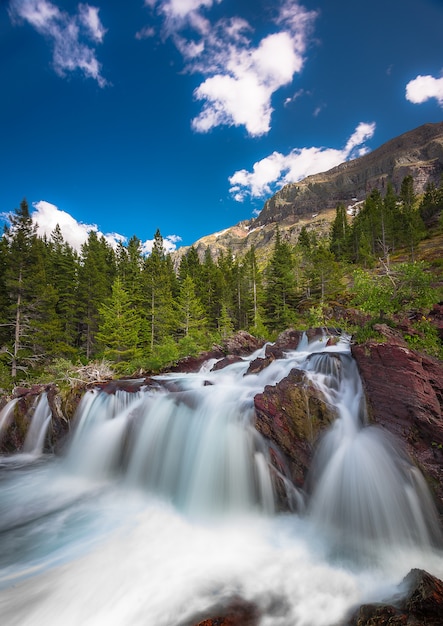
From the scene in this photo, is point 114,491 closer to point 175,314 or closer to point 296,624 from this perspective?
point 296,624

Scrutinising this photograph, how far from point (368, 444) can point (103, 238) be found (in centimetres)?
5629

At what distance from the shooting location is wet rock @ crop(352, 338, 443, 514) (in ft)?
19.4

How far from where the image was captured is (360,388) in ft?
26.2

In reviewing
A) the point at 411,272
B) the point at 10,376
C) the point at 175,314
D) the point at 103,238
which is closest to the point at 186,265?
the point at 103,238

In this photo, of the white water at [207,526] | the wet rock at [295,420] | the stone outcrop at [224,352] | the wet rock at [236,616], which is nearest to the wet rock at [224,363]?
the stone outcrop at [224,352]

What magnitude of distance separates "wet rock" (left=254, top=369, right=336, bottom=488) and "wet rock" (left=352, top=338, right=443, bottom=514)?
130 centimetres

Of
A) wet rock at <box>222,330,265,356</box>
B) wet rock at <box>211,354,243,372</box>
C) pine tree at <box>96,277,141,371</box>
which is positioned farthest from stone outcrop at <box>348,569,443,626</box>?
pine tree at <box>96,277,141,371</box>

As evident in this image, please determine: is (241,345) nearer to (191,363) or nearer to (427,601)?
(191,363)

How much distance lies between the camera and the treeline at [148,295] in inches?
911

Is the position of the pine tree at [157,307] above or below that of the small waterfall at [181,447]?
above

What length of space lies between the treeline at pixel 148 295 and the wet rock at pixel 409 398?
10.5 ft

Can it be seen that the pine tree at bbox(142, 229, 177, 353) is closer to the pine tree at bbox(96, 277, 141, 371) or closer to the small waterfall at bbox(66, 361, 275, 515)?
the pine tree at bbox(96, 277, 141, 371)

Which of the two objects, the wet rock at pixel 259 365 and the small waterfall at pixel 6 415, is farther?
the wet rock at pixel 259 365

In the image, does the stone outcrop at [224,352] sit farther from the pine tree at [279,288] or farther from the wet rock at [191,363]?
the pine tree at [279,288]
